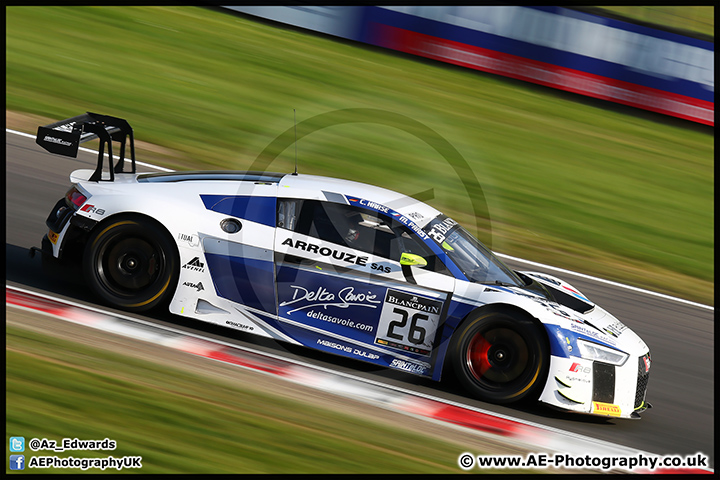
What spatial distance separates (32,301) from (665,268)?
7.90 m

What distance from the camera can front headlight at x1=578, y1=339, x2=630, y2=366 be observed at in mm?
5418

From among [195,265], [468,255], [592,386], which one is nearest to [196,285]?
[195,265]

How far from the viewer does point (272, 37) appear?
14.0 metres

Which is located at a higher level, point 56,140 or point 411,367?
point 56,140

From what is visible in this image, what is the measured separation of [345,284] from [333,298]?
15cm

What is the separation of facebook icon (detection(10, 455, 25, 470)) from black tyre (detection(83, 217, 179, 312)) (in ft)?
6.13

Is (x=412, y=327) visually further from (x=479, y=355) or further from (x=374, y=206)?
(x=374, y=206)

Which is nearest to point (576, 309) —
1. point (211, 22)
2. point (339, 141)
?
point (339, 141)

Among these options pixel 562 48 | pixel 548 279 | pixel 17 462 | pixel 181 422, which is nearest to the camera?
pixel 17 462

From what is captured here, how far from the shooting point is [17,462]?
4051 mm

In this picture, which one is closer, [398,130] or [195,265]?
[195,265]

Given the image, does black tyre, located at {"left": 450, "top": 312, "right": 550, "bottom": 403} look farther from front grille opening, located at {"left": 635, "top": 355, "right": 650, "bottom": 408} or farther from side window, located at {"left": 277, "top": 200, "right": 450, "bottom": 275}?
front grille opening, located at {"left": 635, "top": 355, "right": 650, "bottom": 408}
